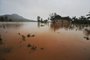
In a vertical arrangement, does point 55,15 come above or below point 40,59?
above

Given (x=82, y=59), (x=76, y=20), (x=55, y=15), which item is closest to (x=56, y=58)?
(x=82, y=59)

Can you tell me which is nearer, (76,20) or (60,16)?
(76,20)

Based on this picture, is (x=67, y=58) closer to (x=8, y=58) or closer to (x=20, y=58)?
(x=20, y=58)

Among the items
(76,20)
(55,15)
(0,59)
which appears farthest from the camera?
(55,15)

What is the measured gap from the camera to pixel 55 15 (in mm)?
60531

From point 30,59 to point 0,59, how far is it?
1.39 meters

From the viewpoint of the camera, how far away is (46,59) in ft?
18.5

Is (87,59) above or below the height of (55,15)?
below

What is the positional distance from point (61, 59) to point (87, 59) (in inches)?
49.5

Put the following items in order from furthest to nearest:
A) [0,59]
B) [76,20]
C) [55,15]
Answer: [55,15]
[76,20]
[0,59]

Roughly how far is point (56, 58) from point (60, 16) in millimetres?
59407

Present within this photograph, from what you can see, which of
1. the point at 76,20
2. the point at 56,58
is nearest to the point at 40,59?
the point at 56,58

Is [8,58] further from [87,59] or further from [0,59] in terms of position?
[87,59]

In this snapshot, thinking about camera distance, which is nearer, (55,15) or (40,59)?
(40,59)
